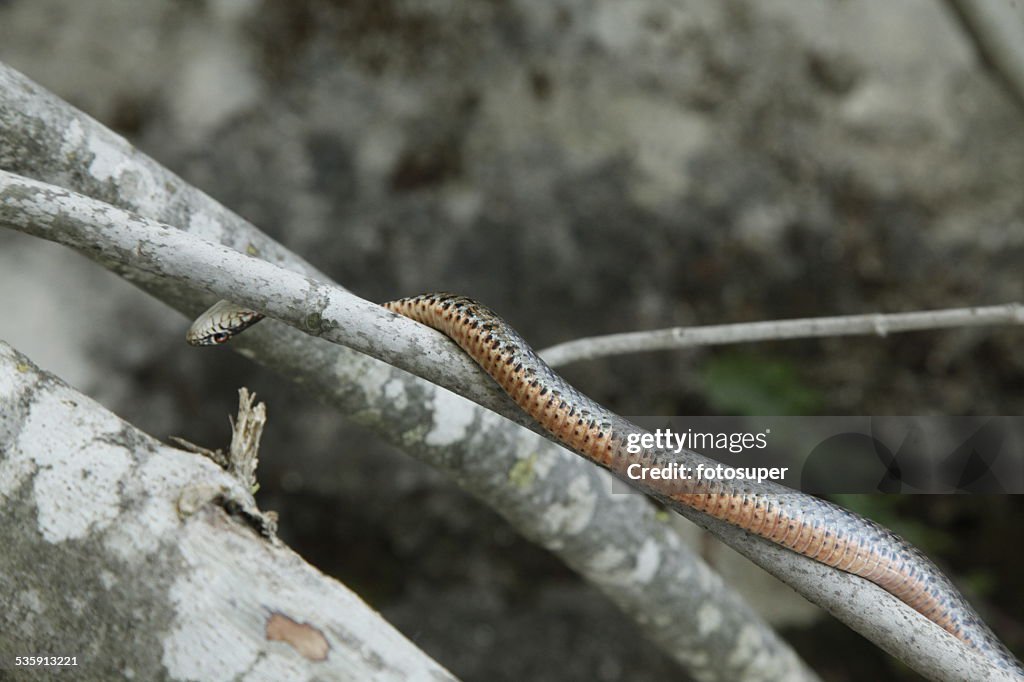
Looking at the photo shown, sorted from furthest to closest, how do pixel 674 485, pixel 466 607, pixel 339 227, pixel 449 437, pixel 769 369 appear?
pixel 466 607 → pixel 339 227 → pixel 769 369 → pixel 449 437 → pixel 674 485

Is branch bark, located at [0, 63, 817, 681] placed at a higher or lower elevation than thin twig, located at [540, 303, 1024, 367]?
lower

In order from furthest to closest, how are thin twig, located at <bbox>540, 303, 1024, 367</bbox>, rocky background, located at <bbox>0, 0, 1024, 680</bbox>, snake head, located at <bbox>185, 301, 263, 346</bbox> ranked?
rocky background, located at <bbox>0, 0, 1024, 680</bbox>, thin twig, located at <bbox>540, 303, 1024, 367</bbox>, snake head, located at <bbox>185, 301, 263, 346</bbox>

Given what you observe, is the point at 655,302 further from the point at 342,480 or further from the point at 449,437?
the point at 449,437

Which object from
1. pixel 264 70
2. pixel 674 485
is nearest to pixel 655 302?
pixel 264 70

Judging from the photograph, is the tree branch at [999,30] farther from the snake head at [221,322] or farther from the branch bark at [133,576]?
the branch bark at [133,576]

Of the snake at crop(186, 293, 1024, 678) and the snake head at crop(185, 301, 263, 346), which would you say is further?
the snake head at crop(185, 301, 263, 346)

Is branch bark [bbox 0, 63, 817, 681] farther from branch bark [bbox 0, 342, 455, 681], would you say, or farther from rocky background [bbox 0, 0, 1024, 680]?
rocky background [bbox 0, 0, 1024, 680]

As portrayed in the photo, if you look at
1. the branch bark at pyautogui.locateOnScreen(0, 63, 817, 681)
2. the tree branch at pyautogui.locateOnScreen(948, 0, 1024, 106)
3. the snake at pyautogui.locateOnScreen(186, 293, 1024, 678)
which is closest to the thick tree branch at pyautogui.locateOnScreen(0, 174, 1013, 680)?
the snake at pyautogui.locateOnScreen(186, 293, 1024, 678)
